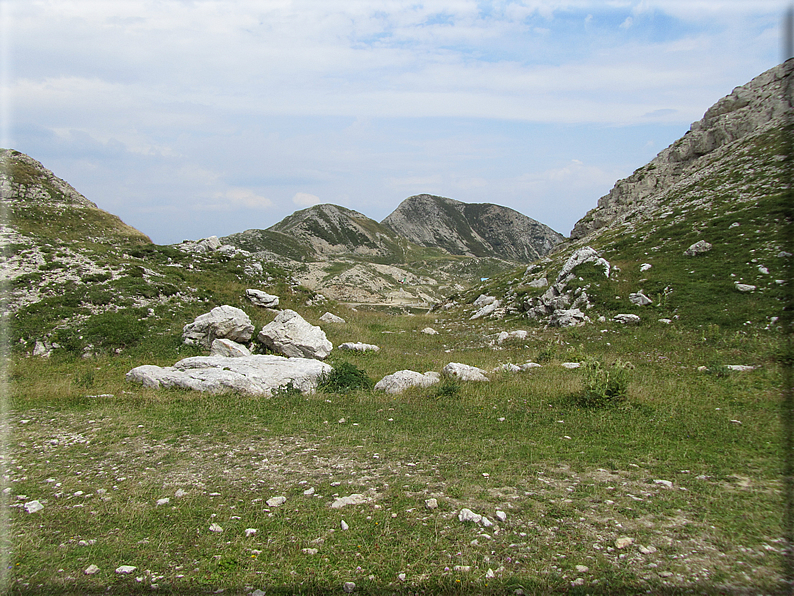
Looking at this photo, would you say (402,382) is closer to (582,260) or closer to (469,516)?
(469,516)

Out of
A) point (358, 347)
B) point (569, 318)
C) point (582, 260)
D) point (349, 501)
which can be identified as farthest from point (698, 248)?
point (349, 501)

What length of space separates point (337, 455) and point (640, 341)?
60.3 ft

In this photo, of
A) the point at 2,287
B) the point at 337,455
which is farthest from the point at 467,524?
the point at 2,287

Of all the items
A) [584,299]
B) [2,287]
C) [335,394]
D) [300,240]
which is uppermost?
[300,240]

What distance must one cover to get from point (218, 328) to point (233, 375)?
7.05 m

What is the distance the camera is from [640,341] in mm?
21188

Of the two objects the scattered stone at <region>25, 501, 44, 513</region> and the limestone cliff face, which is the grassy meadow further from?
the limestone cliff face

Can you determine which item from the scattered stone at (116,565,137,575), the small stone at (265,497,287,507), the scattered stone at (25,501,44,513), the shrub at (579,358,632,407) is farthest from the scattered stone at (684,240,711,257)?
the scattered stone at (25,501,44,513)

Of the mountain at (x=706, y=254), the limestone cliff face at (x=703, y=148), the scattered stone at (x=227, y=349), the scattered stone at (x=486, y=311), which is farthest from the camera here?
the limestone cliff face at (x=703, y=148)

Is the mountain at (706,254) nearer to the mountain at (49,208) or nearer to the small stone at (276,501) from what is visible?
the small stone at (276,501)

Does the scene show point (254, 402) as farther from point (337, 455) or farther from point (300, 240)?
point (300, 240)

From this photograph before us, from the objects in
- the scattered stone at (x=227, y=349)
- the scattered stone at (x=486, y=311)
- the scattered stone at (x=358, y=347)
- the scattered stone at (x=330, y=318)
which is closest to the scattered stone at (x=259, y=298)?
the scattered stone at (x=330, y=318)

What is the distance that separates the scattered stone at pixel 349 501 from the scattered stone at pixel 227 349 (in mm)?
13563

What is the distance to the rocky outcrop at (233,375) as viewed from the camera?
14.7 m
